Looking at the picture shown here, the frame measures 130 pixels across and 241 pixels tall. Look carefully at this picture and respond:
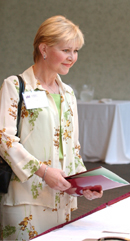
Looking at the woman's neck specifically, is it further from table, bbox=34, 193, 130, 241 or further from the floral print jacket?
table, bbox=34, 193, 130, 241

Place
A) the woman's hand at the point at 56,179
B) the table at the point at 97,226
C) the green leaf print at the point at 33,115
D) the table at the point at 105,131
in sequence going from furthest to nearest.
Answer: the table at the point at 105,131
the green leaf print at the point at 33,115
the woman's hand at the point at 56,179
the table at the point at 97,226

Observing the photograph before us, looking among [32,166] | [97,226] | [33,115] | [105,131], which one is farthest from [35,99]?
[105,131]

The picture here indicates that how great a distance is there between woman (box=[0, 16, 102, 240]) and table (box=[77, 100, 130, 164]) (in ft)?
12.3

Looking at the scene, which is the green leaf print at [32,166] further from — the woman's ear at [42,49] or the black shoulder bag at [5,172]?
the woman's ear at [42,49]

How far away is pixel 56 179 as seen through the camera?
133 centimetres

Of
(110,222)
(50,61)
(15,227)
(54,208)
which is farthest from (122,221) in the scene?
(50,61)

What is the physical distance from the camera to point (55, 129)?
4.85ft

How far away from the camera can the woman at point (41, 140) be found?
4.39 feet

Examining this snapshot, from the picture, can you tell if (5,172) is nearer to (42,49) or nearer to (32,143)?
(32,143)

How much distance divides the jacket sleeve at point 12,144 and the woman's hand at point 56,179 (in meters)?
0.06

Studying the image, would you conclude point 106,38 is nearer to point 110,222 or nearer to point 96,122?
point 96,122

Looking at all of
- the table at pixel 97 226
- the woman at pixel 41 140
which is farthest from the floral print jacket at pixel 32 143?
the table at pixel 97 226

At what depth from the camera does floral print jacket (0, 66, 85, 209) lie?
1.33 m

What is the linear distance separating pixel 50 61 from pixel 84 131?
3996 mm
